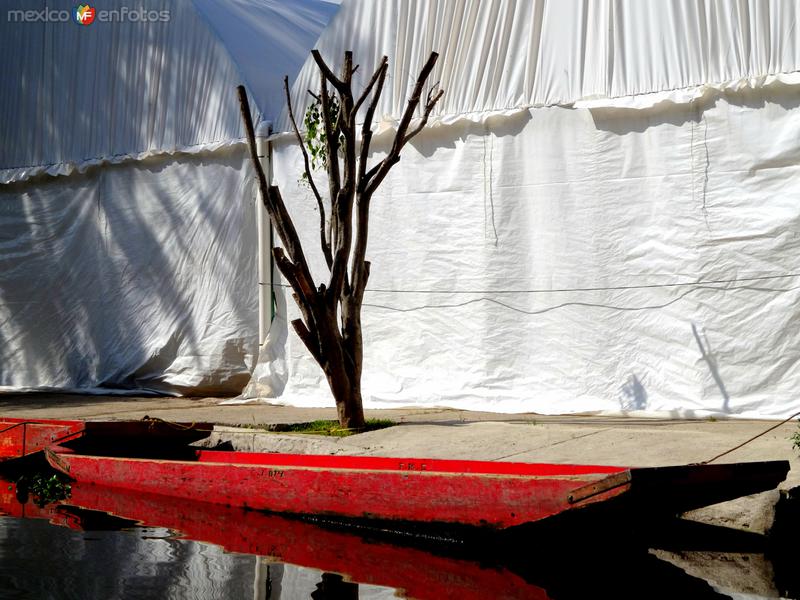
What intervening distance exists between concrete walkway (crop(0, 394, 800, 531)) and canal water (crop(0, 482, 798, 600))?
0.81 m

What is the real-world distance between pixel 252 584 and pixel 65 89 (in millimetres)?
10867

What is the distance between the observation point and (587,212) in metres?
9.67

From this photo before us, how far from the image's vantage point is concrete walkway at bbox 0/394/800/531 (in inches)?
259

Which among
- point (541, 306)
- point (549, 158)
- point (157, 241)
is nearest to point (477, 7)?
point (549, 158)

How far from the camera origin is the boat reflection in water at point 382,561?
15.6ft

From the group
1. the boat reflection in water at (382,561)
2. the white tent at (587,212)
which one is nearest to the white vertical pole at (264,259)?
the white tent at (587,212)

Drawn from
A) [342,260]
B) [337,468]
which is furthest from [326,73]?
[337,468]

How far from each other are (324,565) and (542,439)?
2.79 m

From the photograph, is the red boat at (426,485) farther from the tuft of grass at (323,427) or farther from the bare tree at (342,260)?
the bare tree at (342,260)

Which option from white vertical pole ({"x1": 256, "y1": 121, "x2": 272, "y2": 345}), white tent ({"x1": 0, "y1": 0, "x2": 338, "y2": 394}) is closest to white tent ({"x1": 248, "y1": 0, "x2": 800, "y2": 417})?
white vertical pole ({"x1": 256, "y1": 121, "x2": 272, "y2": 345})

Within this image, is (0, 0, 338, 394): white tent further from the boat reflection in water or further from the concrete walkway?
the boat reflection in water

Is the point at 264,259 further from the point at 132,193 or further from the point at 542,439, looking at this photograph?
the point at 542,439

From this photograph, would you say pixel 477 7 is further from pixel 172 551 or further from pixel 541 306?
pixel 172 551

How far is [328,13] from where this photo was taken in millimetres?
18453
